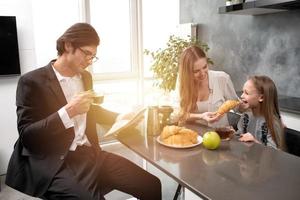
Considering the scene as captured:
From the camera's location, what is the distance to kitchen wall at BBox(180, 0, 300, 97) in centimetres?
272

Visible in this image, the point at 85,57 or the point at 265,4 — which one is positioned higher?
the point at 265,4

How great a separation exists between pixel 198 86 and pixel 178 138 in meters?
0.87

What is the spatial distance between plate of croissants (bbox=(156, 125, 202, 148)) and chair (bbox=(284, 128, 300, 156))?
1.61ft

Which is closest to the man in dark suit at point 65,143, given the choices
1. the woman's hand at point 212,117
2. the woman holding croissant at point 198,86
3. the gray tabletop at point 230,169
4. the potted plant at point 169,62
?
the gray tabletop at point 230,169

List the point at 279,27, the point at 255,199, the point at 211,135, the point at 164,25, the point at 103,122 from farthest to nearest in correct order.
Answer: the point at 164,25, the point at 279,27, the point at 103,122, the point at 211,135, the point at 255,199

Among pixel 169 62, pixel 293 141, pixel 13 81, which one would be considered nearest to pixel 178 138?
pixel 293 141

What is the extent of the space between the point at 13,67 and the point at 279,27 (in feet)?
8.91

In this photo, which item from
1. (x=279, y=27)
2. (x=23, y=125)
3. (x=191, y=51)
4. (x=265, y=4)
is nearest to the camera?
(x=23, y=125)

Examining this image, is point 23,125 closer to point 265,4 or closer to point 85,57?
point 85,57

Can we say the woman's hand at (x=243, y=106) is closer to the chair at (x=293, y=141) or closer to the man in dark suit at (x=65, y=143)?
the chair at (x=293, y=141)

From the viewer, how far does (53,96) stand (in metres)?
1.51

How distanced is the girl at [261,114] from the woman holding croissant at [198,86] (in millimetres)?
223

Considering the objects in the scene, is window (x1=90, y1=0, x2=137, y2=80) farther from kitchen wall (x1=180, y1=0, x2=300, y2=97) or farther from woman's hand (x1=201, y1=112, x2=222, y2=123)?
woman's hand (x1=201, y1=112, x2=222, y2=123)

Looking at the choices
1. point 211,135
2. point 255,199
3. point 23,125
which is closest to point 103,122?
point 23,125
